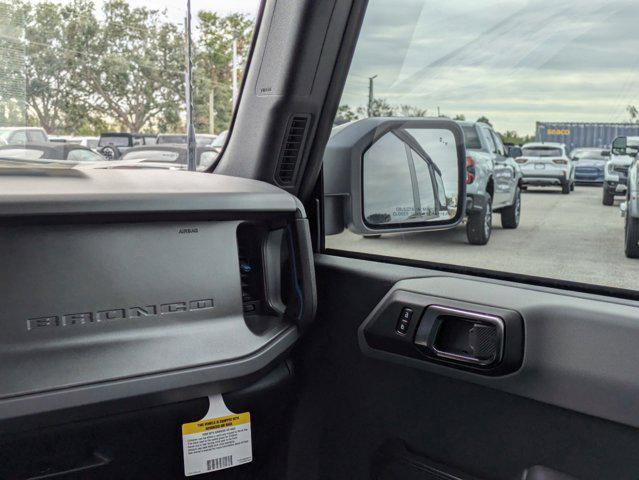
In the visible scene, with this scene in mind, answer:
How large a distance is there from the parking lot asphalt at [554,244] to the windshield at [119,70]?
941 mm

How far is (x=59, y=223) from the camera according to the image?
193cm

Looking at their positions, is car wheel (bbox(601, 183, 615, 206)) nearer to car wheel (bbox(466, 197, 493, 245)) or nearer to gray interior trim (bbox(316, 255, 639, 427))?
gray interior trim (bbox(316, 255, 639, 427))

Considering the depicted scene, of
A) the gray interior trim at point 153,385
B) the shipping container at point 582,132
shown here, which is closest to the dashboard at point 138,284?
the gray interior trim at point 153,385

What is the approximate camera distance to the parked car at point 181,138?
2.52 metres

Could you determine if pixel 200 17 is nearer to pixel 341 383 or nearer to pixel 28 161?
pixel 28 161

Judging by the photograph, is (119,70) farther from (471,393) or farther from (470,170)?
(471,393)

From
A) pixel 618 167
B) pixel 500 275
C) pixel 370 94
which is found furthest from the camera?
pixel 370 94

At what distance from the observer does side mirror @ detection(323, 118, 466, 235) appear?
2.45m

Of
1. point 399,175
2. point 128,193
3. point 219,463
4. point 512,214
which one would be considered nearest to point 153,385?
point 219,463

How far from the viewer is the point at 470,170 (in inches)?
95.1

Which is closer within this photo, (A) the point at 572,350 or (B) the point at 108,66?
(A) the point at 572,350

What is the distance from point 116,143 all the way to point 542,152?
1436mm

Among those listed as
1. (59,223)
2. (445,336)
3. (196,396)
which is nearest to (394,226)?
(445,336)

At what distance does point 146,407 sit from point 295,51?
1291 millimetres
